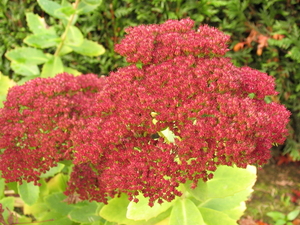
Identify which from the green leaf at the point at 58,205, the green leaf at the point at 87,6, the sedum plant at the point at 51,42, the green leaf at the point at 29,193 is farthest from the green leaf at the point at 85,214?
the green leaf at the point at 87,6

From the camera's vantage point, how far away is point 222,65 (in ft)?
4.79

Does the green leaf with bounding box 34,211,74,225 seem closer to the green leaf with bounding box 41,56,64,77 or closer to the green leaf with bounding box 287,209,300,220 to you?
the green leaf with bounding box 41,56,64,77

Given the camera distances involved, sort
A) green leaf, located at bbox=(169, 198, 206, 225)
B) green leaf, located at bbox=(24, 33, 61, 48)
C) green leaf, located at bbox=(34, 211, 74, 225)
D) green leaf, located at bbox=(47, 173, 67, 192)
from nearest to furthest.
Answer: green leaf, located at bbox=(169, 198, 206, 225) → green leaf, located at bbox=(34, 211, 74, 225) → green leaf, located at bbox=(47, 173, 67, 192) → green leaf, located at bbox=(24, 33, 61, 48)

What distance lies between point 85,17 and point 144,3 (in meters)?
0.64

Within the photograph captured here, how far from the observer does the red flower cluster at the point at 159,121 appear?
50.8 inches

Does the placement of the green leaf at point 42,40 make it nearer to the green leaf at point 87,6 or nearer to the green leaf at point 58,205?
the green leaf at point 87,6

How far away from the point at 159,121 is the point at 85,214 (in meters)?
0.82

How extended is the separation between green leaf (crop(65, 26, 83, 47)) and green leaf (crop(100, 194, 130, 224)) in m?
1.31

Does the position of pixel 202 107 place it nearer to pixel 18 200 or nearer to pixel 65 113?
pixel 65 113

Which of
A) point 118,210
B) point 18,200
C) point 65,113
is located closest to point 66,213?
point 118,210

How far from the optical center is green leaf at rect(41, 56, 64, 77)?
2.59m

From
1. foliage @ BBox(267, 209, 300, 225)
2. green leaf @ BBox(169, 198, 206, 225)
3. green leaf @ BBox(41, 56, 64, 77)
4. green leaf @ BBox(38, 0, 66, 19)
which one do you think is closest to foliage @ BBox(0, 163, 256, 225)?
green leaf @ BBox(169, 198, 206, 225)

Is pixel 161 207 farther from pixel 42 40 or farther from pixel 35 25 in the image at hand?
pixel 35 25

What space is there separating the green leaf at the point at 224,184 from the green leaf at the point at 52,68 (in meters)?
1.56
